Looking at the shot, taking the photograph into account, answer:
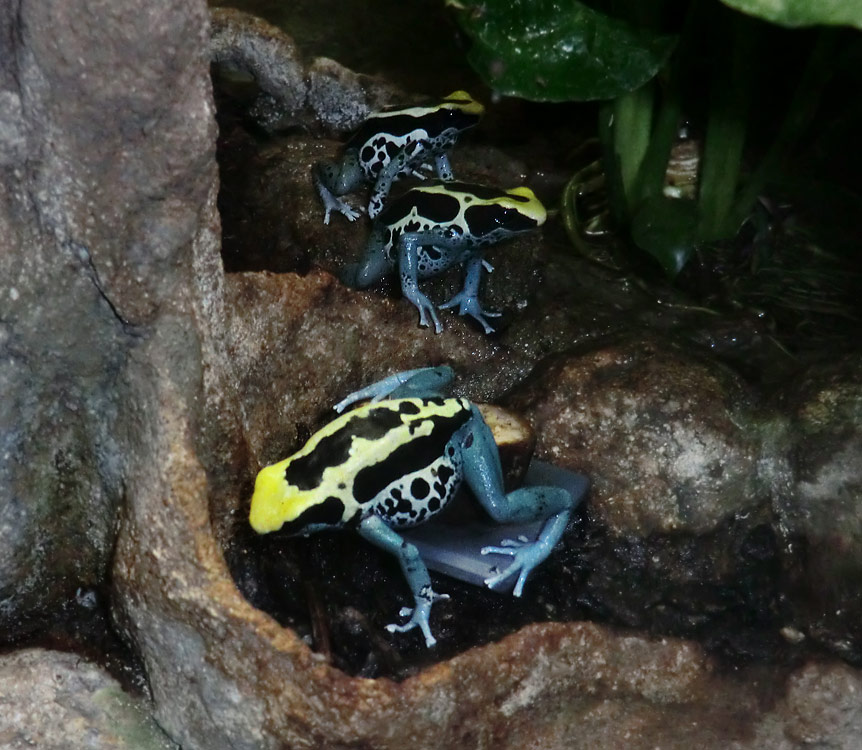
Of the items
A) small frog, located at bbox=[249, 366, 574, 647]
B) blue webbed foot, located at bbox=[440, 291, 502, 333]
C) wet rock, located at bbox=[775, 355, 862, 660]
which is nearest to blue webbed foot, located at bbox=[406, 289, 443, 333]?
blue webbed foot, located at bbox=[440, 291, 502, 333]

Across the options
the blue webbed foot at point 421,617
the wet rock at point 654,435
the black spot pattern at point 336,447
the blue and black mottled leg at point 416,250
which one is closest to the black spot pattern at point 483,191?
the blue and black mottled leg at point 416,250

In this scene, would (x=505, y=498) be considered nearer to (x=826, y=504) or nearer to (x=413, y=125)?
(x=826, y=504)

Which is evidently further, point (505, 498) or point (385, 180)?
point (385, 180)

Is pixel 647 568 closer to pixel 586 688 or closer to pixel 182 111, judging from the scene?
pixel 586 688

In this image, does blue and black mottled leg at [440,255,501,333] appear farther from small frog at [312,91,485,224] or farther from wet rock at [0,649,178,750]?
wet rock at [0,649,178,750]

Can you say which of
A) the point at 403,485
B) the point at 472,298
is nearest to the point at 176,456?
the point at 403,485

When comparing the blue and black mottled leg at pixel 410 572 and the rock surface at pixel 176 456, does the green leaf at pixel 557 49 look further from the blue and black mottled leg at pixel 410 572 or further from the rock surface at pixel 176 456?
the blue and black mottled leg at pixel 410 572
